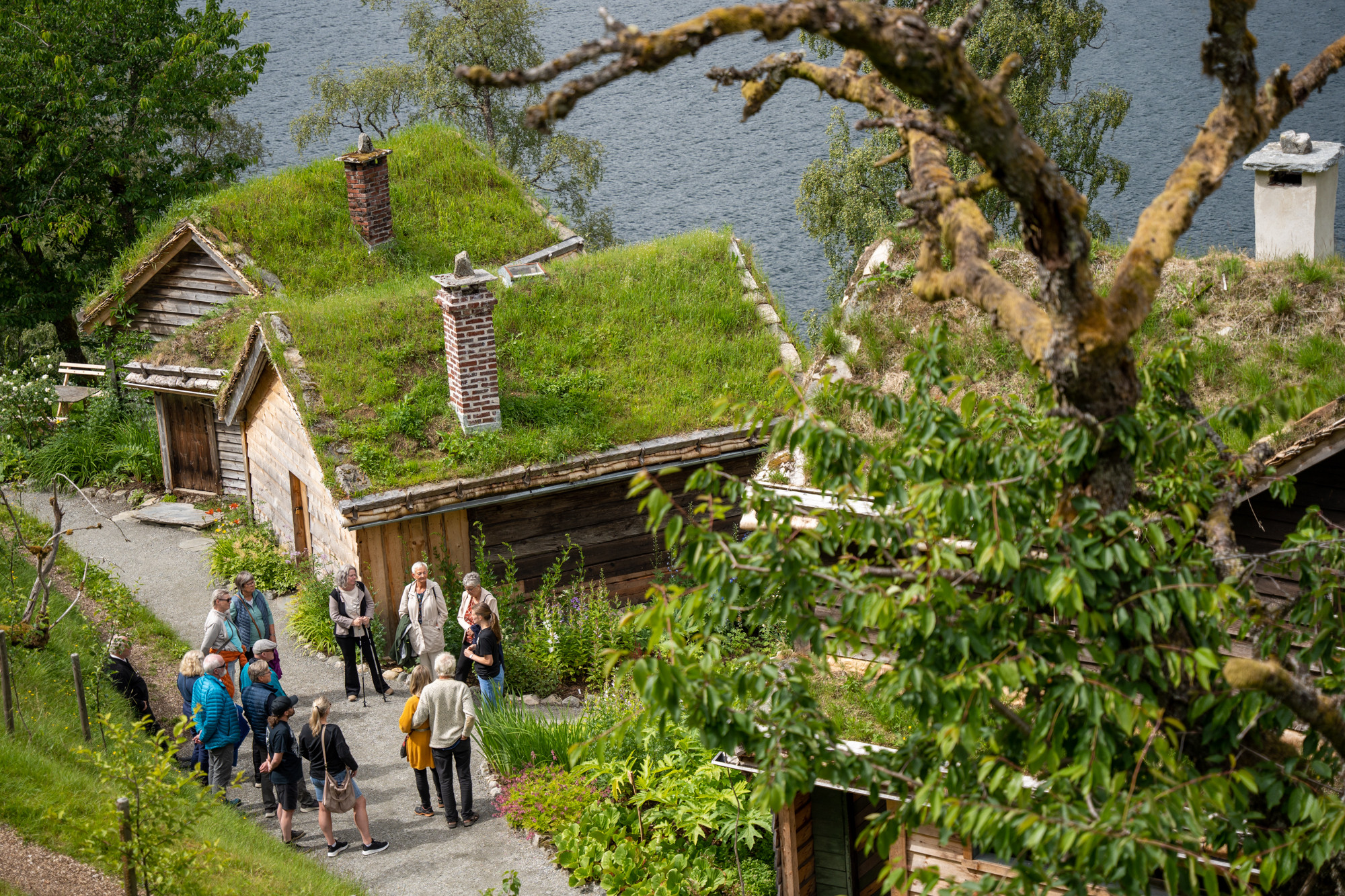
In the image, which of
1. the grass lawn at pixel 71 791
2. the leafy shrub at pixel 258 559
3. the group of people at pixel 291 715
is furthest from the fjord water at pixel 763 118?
the grass lawn at pixel 71 791

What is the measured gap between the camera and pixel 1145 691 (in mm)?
5094

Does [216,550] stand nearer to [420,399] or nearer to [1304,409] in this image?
[420,399]

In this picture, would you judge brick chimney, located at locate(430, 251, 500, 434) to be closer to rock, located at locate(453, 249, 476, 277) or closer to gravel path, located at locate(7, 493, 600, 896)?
rock, located at locate(453, 249, 476, 277)

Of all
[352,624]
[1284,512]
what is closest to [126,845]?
[352,624]

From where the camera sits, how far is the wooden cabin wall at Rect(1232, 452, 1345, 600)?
825 centimetres

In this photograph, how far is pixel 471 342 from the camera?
15117 mm

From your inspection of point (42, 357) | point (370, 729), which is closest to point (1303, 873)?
point (370, 729)

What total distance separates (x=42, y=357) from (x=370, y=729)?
→ 15012 mm

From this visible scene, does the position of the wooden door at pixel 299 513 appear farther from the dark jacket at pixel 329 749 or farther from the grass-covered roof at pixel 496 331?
the dark jacket at pixel 329 749

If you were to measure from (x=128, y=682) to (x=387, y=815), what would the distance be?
2.67 metres

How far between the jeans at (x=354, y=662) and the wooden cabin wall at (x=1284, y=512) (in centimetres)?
910

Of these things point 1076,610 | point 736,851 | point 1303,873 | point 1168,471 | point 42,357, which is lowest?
point 736,851

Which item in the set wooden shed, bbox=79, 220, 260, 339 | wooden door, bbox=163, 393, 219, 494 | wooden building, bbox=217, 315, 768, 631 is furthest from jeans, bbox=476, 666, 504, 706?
wooden shed, bbox=79, 220, 260, 339

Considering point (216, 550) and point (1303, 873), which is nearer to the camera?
point (1303, 873)
